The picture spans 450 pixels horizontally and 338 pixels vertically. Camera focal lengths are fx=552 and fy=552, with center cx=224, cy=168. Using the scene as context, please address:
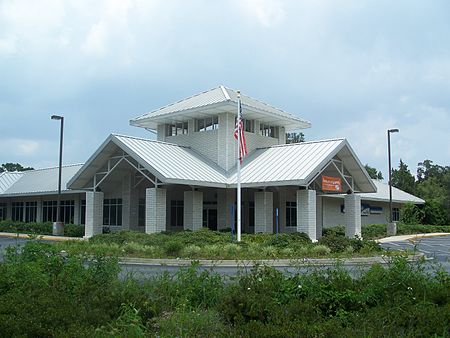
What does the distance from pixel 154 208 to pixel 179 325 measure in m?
21.7

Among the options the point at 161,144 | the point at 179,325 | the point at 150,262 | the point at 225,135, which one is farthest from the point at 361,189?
the point at 179,325

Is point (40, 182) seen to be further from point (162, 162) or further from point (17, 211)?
point (162, 162)

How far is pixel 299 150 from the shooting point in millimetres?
32125

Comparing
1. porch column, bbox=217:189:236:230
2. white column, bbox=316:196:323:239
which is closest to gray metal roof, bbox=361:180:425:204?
white column, bbox=316:196:323:239

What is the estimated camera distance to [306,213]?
28.9 metres

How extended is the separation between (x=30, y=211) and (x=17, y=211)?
278 cm

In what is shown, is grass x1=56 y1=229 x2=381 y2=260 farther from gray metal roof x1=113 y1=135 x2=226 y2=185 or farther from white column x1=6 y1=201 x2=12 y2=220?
white column x1=6 y1=201 x2=12 y2=220

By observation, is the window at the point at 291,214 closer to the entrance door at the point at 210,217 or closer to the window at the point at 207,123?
the entrance door at the point at 210,217

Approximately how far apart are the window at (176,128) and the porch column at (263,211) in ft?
28.4

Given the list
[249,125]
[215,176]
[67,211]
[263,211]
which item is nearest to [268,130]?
[249,125]

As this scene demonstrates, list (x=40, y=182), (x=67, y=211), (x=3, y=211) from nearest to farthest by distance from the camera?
(x=67, y=211) < (x=40, y=182) < (x=3, y=211)

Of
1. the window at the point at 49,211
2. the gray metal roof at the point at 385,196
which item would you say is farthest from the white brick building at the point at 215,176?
the gray metal roof at the point at 385,196

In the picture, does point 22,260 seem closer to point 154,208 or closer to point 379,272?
point 379,272

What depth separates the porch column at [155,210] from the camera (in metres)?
28.6
